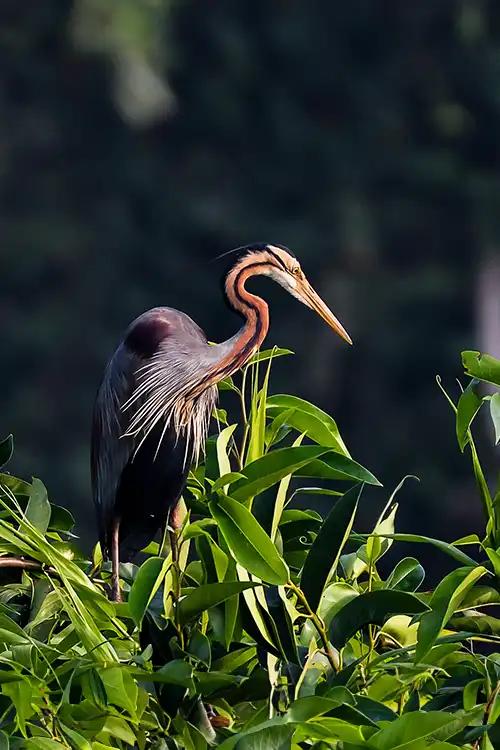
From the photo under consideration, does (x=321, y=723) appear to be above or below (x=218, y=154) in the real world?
above

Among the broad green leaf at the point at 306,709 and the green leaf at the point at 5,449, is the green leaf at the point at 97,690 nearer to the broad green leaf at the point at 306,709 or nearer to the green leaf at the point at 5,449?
the broad green leaf at the point at 306,709

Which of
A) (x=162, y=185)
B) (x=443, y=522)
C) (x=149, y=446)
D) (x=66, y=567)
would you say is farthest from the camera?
(x=162, y=185)

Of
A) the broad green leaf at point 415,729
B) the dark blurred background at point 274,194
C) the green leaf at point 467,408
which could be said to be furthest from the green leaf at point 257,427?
the dark blurred background at point 274,194

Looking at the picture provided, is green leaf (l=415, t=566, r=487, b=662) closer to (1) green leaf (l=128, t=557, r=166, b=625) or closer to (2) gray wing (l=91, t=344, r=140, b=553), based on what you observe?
(1) green leaf (l=128, t=557, r=166, b=625)

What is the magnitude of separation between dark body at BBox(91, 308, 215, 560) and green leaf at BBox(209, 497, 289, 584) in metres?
0.97

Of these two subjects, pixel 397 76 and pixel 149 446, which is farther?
pixel 397 76

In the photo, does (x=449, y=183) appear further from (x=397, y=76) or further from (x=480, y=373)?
(x=480, y=373)

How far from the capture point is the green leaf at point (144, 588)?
0.72m

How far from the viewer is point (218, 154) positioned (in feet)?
32.9

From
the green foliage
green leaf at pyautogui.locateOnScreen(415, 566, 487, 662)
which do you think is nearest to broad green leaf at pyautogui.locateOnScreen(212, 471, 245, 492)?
the green foliage

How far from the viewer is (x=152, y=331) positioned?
1.74 m

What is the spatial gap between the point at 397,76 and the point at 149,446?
8585 mm

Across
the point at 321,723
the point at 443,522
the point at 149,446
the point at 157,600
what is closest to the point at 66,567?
the point at 157,600

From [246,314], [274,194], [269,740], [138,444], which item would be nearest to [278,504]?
[269,740]
